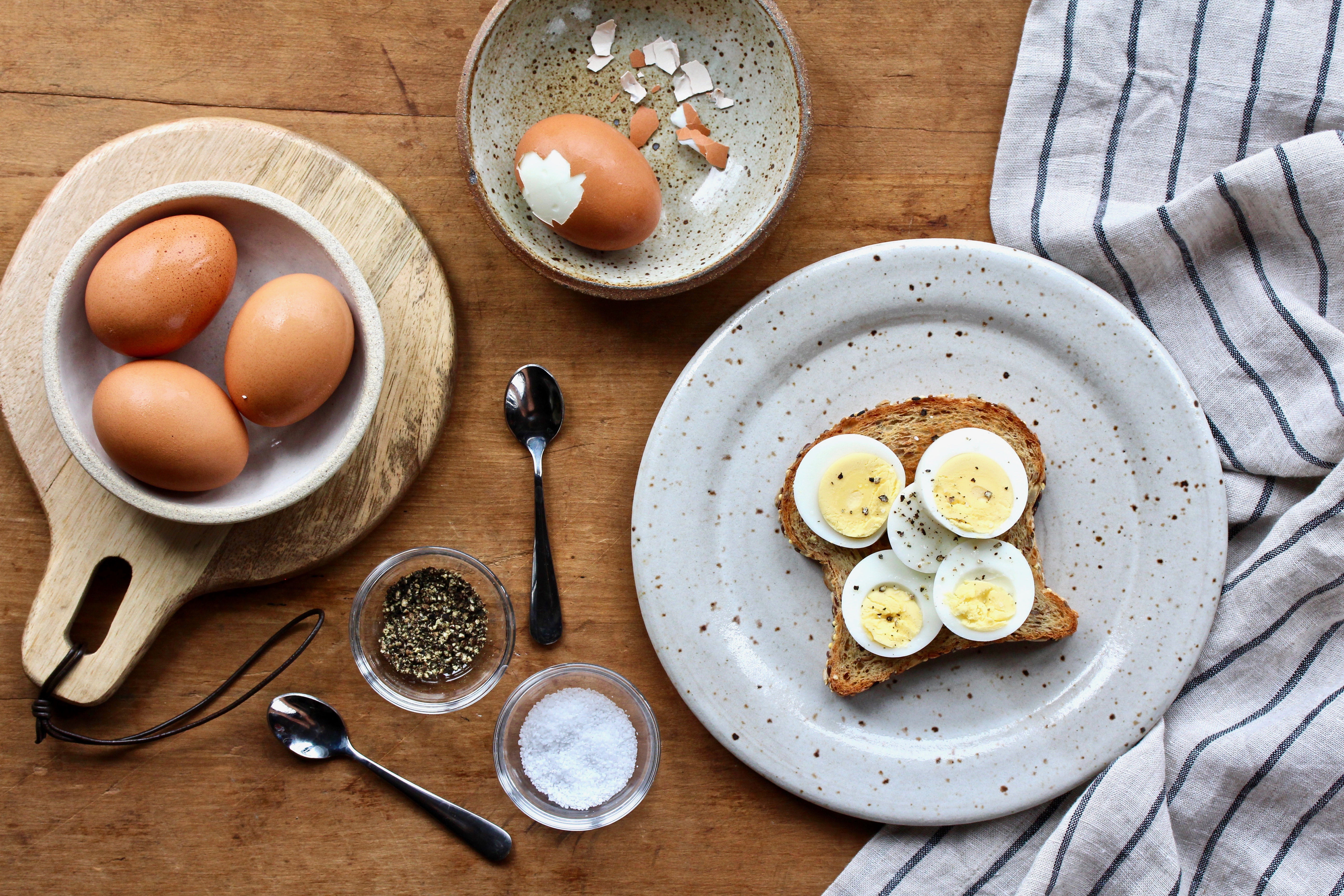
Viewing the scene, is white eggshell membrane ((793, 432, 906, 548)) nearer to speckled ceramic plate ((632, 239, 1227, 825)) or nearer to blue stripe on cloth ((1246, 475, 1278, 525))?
speckled ceramic plate ((632, 239, 1227, 825))

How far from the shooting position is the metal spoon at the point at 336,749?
1568 mm

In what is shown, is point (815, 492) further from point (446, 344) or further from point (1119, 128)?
point (1119, 128)

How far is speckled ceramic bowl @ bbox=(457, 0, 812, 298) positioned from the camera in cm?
143

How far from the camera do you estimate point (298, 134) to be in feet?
4.88

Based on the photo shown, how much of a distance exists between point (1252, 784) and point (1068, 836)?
345mm

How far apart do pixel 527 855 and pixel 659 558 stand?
2.10 feet

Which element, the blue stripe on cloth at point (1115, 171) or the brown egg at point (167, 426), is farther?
the blue stripe on cloth at point (1115, 171)

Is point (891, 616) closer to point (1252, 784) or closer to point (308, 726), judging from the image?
point (1252, 784)

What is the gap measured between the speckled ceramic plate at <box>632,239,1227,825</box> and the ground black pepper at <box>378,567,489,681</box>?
0.34 meters

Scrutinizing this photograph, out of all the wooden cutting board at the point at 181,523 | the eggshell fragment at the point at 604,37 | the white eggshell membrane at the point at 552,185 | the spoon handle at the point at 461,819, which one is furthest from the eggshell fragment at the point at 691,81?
the spoon handle at the point at 461,819

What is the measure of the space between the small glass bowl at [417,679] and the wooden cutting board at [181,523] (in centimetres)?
10

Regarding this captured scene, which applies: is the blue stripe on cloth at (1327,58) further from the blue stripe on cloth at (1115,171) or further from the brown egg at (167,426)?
the brown egg at (167,426)

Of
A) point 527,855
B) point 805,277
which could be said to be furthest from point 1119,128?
point 527,855

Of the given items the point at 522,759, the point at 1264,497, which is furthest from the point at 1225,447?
the point at 522,759
